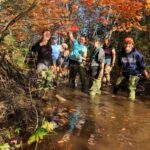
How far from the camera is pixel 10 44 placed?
8367 mm

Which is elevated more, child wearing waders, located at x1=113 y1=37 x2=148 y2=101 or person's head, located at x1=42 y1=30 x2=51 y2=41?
person's head, located at x1=42 y1=30 x2=51 y2=41

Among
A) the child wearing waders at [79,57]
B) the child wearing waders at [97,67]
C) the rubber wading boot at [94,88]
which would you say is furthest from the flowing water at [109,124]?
the child wearing waders at [79,57]

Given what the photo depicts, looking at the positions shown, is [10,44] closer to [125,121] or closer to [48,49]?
[48,49]

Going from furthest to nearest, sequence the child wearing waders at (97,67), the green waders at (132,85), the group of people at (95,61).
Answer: the child wearing waders at (97,67)
the green waders at (132,85)
the group of people at (95,61)

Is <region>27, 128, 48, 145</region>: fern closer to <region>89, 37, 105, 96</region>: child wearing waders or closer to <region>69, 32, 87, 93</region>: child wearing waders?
<region>89, 37, 105, 96</region>: child wearing waders

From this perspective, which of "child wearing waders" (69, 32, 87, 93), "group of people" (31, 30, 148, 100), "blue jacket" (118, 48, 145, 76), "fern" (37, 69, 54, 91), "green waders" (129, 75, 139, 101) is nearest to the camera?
"fern" (37, 69, 54, 91)

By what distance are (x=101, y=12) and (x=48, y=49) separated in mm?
19834

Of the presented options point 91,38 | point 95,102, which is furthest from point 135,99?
point 91,38

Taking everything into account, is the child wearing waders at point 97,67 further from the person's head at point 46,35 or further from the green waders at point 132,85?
the person's head at point 46,35

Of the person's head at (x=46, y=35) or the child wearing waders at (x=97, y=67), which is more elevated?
the person's head at (x=46, y=35)

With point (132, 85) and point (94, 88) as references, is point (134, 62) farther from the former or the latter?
point (94, 88)

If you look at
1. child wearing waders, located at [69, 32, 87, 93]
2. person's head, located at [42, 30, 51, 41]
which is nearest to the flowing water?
person's head, located at [42, 30, 51, 41]

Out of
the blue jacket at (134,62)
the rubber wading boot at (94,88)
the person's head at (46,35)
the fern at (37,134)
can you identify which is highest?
the person's head at (46,35)

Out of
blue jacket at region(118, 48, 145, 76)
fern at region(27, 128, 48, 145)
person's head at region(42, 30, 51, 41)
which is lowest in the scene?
fern at region(27, 128, 48, 145)
